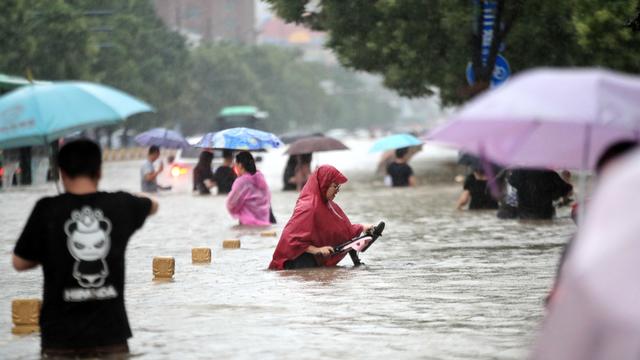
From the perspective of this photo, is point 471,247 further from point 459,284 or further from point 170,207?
point 170,207

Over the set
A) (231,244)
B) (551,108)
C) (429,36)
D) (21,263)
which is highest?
(429,36)

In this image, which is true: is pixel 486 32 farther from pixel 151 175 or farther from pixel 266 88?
pixel 266 88

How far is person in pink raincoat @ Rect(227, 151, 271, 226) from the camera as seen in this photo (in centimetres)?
2217

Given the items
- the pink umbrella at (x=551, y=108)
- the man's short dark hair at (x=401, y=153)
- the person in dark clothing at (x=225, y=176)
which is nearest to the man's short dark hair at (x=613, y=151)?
the pink umbrella at (x=551, y=108)

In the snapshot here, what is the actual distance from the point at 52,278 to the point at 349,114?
19159 cm

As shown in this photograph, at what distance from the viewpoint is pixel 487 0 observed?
26281mm

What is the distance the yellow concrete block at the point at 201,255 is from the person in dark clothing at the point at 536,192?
7.76 m

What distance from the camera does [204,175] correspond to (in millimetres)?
33844

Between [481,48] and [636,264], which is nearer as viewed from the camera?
[636,264]

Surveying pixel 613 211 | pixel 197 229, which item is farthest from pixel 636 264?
pixel 197 229

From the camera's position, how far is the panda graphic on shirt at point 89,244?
7.54 metres

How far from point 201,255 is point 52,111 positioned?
876 cm

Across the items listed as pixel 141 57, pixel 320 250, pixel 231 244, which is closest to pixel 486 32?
pixel 231 244

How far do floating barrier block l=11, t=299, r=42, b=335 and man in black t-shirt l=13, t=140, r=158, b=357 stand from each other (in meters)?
2.90
